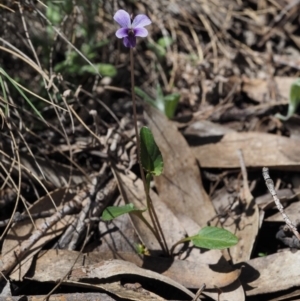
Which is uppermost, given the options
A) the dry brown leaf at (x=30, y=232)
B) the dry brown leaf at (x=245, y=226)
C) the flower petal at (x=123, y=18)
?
the flower petal at (x=123, y=18)

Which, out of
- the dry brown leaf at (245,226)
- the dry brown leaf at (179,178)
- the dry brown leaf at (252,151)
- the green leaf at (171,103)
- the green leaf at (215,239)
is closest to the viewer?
the green leaf at (215,239)

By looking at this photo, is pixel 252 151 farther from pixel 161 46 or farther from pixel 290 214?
pixel 161 46

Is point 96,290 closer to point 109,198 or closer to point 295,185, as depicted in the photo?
point 109,198

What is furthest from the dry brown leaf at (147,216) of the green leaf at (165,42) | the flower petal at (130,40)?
the green leaf at (165,42)

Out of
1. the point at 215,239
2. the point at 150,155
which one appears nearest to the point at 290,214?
the point at 215,239

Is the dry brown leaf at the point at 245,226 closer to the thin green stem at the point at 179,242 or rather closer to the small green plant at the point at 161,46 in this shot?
the thin green stem at the point at 179,242

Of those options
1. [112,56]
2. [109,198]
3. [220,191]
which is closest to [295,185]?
[220,191]
